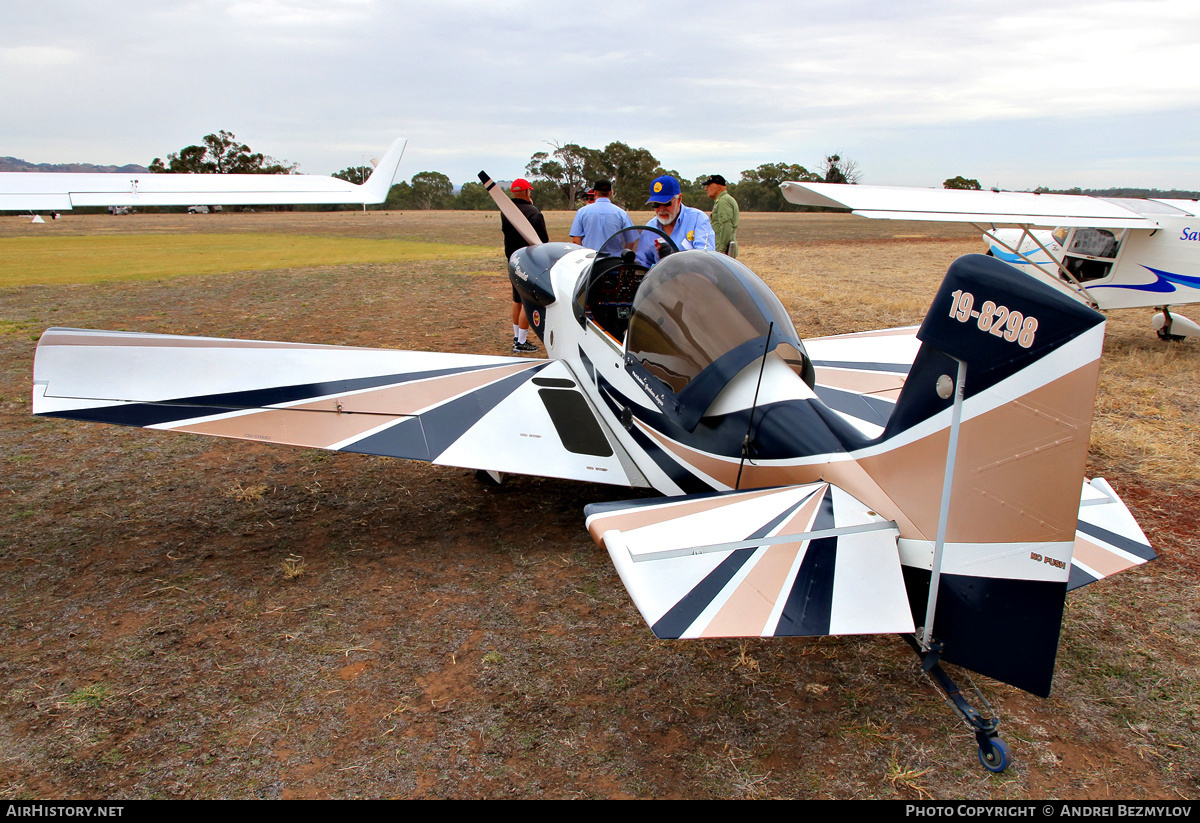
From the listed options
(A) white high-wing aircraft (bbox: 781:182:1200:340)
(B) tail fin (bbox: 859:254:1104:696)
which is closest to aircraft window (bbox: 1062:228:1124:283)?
(A) white high-wing aircraft (bbox: 781:182:1200:340)

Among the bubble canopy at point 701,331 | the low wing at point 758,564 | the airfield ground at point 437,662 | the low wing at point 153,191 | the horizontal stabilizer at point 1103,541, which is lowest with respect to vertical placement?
the airfield ground at point 437,662

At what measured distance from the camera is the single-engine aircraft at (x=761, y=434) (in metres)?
2.23

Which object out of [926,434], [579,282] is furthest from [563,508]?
[926,434]

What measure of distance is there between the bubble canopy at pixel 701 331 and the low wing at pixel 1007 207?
4485mm

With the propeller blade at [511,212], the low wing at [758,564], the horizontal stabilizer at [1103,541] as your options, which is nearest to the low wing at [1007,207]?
the propeller blade at [511,212]

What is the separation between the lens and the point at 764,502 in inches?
111

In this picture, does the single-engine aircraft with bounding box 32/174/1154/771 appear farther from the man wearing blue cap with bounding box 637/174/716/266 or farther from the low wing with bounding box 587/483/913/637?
the man wearing blue cap with bounding box 637/174/716/266

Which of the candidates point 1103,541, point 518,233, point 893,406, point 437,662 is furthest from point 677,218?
point 437,662

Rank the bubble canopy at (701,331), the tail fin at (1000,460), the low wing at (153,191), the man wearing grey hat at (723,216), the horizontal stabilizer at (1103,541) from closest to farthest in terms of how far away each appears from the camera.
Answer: the tail fin at (1000,460), the horizontal stabilizer at (1103,541), the bubble canopy at (701,331), the low wing at (153,191), the man wearing grey hat at (723,216)

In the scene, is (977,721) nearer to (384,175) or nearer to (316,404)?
(316,404)

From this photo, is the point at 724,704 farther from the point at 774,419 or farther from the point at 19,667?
the point at 19,667

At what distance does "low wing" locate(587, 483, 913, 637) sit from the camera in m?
2.24

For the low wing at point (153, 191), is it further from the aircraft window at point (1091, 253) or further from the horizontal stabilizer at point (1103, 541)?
the aircraft window at point (1091, 253)

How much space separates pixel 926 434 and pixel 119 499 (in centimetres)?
523
